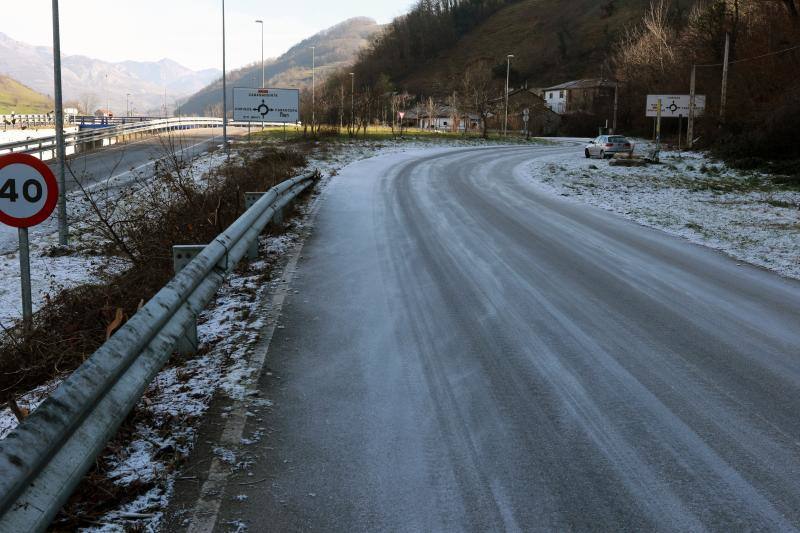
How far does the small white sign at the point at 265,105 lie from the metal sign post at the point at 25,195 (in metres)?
28.1

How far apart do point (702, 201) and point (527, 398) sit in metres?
15.1

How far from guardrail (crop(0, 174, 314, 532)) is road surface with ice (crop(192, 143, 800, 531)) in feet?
2.29

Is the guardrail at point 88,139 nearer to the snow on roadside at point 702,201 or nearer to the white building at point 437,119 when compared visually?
the snow on roadside at point 702,201

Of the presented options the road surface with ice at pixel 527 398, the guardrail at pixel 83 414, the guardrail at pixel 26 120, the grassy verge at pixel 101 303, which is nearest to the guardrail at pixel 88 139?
the guardrail at pixel 26 120

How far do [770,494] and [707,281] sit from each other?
5378 millimetres

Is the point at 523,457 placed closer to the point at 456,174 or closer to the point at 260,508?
the point at 260,508

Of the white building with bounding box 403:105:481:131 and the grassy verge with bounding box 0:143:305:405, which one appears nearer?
Answer: the grassy verge with bounding box 0:143:305:405

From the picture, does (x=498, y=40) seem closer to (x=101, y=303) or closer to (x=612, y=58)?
(x=612, y=58)

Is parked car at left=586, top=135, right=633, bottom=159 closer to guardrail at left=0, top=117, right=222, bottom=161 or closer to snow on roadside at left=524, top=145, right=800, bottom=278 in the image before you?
snow on roadside at left=524, top=145, right=800, bottom=278

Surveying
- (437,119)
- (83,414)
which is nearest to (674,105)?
(83,414)

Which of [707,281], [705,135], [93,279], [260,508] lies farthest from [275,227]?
[705,135]

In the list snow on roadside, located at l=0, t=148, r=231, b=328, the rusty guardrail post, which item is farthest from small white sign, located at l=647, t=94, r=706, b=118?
the rusty guardrail post

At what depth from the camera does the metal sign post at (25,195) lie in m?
7.19

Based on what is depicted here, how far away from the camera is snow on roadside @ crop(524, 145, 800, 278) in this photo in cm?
1109
